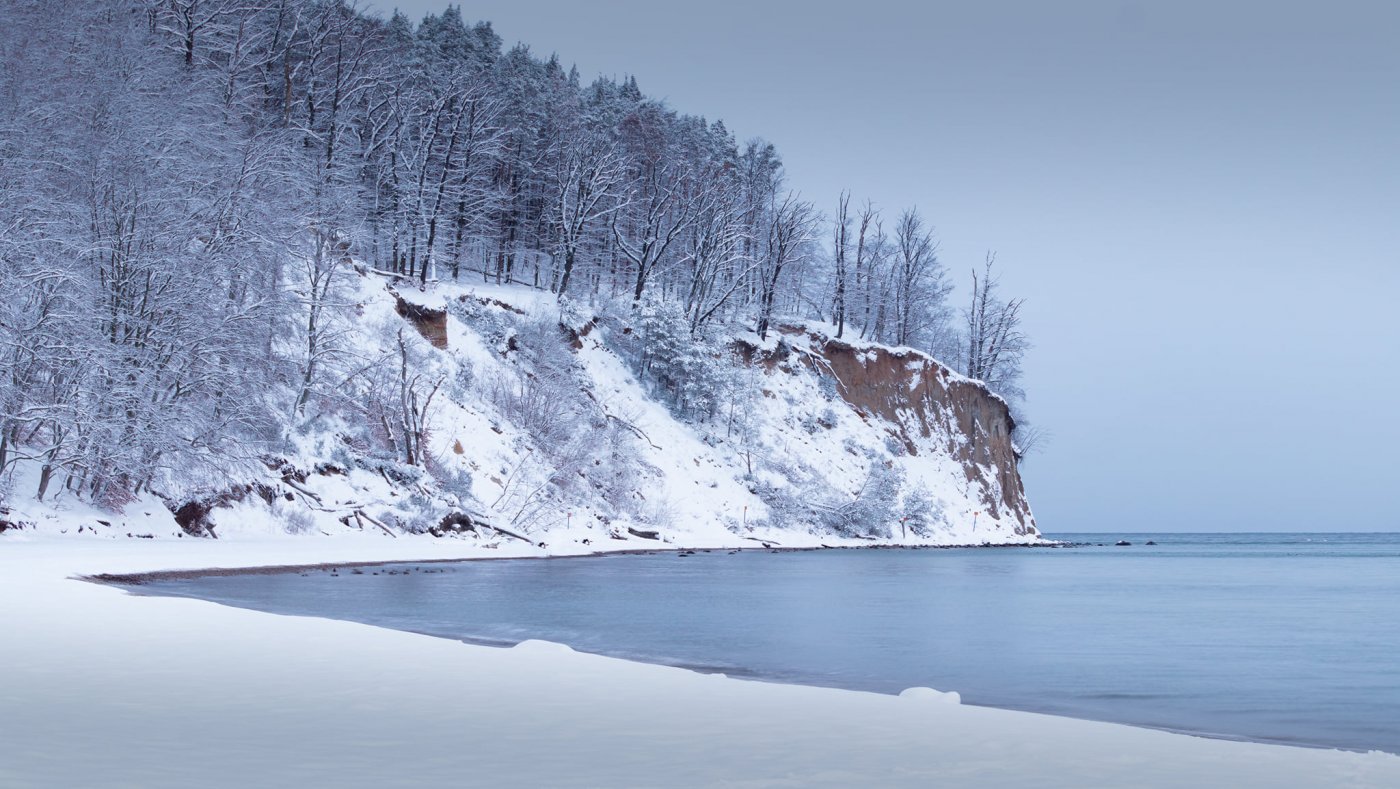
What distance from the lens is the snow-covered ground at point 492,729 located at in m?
5.32

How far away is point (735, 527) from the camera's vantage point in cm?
5034

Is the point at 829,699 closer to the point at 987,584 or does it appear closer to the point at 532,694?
the point at 532,694

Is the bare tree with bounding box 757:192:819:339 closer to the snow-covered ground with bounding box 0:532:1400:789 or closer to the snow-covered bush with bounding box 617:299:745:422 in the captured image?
the snow-covered bush with bounding box 617:299:745:422

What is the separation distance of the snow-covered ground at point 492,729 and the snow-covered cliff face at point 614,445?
2077 centimetres

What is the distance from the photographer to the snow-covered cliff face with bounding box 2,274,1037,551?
35344 millimetres

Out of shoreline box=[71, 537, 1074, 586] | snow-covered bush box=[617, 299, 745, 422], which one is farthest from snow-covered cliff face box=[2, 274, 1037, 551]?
shoreline box=[71, 537, 1074, 586]

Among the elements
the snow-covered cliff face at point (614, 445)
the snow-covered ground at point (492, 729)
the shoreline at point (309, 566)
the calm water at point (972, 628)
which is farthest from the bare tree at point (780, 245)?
the snow-covered ground at point (492, 729)

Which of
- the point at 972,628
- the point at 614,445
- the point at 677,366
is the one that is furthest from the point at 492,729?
the point at 677,366

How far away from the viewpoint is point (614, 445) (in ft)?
159

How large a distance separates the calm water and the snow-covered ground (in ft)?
8.29

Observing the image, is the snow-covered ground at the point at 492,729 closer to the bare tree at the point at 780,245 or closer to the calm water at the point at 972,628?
the calm water at the point at 972,628

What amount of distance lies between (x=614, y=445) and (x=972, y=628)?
1256 inches

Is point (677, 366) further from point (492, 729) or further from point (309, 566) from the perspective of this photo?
point (492, 729)

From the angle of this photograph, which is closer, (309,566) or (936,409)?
(309,566)
